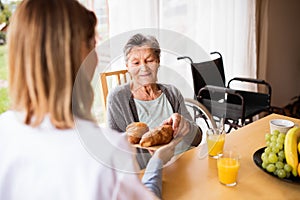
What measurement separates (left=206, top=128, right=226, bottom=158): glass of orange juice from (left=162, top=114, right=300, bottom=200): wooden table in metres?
0.03

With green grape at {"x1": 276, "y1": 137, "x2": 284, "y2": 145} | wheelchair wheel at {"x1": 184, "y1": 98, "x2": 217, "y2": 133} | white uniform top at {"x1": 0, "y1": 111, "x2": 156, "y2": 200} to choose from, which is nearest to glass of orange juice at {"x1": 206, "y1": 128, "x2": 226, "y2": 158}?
wheelchair wheel at {"x1": 184, "y1": 98, "x2": 217, "y2": 133}

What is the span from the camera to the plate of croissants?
1.02 metres

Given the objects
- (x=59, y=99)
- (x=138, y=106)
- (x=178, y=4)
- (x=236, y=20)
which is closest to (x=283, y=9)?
(x=236, y=20)

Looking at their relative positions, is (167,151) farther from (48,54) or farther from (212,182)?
(48,54)

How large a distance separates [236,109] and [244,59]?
0.75 metres

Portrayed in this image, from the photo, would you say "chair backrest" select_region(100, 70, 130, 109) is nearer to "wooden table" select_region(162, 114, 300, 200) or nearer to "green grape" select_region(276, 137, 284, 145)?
"wooden table" select_region(162, 114, 300, 200)

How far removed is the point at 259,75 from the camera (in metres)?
3.46

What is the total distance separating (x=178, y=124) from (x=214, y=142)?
0.98 feet

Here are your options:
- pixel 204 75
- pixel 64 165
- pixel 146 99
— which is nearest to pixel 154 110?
pixel 146 99

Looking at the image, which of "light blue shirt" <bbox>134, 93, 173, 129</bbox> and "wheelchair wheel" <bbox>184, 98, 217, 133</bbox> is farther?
"wheelchair wheel" <bbox>184, 98, 217, 133</bbox>

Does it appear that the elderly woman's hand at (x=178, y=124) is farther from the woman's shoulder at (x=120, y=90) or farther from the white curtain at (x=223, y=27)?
the white curtain at (x=223, y=27)

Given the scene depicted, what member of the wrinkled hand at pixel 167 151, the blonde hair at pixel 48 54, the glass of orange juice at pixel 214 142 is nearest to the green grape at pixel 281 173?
the glass of orange juice at pixel 214 142

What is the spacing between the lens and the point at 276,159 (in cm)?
117

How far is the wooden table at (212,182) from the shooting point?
1076 mm
